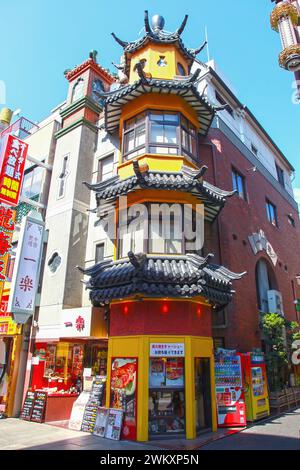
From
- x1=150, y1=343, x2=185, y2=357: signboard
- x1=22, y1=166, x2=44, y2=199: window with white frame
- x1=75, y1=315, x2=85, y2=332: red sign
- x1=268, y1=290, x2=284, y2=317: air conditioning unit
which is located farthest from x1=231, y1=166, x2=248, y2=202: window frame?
x1=22, y1=166, x2=44, y2=199: window with white frame

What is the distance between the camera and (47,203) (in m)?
16.9

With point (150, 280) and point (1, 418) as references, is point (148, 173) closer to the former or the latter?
point (150, 280)

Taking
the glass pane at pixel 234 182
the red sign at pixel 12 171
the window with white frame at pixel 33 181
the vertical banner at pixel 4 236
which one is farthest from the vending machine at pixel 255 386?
the window with white frame at pixel 33 181

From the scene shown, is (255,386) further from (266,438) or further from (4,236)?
(4,236)

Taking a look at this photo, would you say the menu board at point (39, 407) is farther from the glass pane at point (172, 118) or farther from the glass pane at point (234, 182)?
the glass pane at point (234, 182)

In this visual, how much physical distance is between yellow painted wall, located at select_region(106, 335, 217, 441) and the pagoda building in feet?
0.10

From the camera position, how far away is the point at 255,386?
12242mm

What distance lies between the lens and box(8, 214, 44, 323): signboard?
13.0 m

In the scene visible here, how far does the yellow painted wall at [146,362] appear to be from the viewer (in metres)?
9.69

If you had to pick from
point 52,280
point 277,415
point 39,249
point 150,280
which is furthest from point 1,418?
point 277,415

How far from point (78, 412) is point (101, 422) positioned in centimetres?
135

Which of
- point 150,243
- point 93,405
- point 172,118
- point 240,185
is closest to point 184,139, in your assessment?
point 172,118

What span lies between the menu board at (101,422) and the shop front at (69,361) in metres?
1.43
